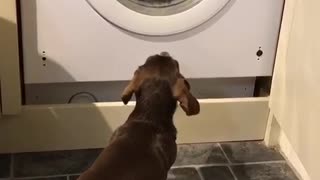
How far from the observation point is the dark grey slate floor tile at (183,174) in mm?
1725

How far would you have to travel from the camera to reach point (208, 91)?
191cm

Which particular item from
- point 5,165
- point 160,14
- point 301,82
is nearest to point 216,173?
point 301,82

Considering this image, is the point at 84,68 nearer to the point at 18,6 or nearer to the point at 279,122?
the point at 18,6

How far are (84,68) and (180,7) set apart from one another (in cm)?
31

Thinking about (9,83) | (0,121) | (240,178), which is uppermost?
(9,83)

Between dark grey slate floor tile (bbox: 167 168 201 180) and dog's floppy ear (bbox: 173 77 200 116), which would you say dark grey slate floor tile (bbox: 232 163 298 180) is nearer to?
dark grey slate floor tile (bbox: 167 168 201 180)

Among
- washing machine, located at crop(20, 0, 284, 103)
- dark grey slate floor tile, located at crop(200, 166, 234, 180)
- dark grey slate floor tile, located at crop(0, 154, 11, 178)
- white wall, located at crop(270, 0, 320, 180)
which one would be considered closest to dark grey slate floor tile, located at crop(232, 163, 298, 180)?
dark grey slate floor tile, located at crop(200, 166, 234, 180)

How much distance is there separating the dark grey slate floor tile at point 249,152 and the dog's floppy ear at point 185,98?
17.2 inches

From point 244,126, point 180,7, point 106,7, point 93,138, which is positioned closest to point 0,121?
point 93,138

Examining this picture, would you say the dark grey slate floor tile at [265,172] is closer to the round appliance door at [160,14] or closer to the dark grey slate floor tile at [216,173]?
the dark grey slate floor tile at [216,173]

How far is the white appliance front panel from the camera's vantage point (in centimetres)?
165

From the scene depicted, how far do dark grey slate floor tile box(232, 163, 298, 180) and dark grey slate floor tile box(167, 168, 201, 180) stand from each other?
0.38ft

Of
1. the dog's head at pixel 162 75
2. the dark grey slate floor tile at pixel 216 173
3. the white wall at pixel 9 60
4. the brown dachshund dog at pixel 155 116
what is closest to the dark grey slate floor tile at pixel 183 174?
the dark grey slate floor tile at pixel 216 173

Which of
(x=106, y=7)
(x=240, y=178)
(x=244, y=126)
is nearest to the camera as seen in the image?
(x=106, y=7)
